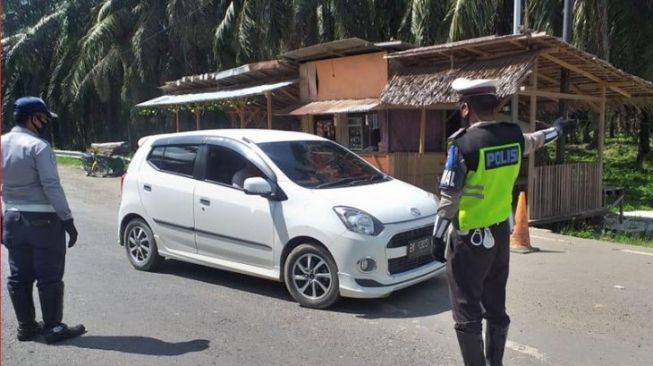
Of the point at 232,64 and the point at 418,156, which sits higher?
the point at 232,64

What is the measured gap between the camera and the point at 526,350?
463 cm

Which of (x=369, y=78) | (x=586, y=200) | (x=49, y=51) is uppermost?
(x=49, y=51)

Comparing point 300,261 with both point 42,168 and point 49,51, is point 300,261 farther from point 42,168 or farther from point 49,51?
point 49,51

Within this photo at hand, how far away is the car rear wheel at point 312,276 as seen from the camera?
5520 millimetres

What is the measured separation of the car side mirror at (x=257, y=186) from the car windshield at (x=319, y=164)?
0.33 meters

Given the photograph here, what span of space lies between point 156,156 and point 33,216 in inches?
98.2

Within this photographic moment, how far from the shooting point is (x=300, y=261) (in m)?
5.71

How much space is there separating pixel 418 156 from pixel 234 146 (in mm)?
7756

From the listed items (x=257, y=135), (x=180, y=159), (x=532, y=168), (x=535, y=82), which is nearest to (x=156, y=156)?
(x=180, y=159)

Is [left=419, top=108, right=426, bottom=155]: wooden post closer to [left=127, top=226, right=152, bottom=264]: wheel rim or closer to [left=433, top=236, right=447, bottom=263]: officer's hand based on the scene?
[left=127, top=226, right=152, bottom=264]: wheel rim

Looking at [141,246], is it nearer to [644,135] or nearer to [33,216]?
[33,216]

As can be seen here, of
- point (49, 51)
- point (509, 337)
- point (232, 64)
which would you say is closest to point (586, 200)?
point (509, 337)

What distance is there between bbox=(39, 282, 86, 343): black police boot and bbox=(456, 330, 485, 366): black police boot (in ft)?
10.4

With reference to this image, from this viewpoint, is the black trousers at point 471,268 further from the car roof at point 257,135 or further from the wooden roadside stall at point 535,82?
the wooden roadside stall at point 535,82
